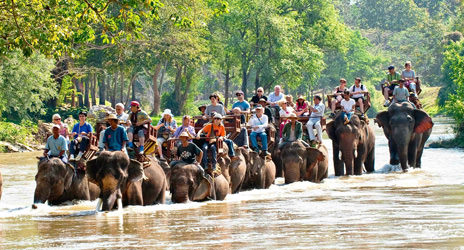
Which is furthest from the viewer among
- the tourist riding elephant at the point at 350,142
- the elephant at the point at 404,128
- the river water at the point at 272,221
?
the elephant at the point at 404,128

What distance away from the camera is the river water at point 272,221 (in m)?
14.1

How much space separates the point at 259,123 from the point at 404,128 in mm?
5568

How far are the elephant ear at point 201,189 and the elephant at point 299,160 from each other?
13.9ft

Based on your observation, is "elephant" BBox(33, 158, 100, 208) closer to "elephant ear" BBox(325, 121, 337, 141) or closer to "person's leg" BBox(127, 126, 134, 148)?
"person's leg" BBox(127, 126, 134, 148)

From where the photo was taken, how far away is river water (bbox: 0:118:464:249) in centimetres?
1409

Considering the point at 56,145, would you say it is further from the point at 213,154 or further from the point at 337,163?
the point at 337,163

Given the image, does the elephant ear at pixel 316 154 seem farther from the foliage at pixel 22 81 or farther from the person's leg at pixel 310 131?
the foliage at pixel 22 81

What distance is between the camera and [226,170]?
22.0 meters

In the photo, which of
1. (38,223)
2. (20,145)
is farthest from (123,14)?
(20,145)

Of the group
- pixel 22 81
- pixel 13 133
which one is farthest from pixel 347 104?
pixel 22 81

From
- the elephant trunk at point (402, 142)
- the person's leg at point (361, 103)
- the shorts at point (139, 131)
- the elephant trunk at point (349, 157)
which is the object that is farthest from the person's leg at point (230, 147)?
the elephant trunk at point (402, 142)

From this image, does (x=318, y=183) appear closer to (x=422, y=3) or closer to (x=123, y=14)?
(x=123, y=14)

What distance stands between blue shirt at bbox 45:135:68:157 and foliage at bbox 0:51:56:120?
27309 mm

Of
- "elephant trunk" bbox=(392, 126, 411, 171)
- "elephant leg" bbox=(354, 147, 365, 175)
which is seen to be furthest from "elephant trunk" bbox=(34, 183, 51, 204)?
"elephant trunk" bbox=(392, 126, 411, 171)
